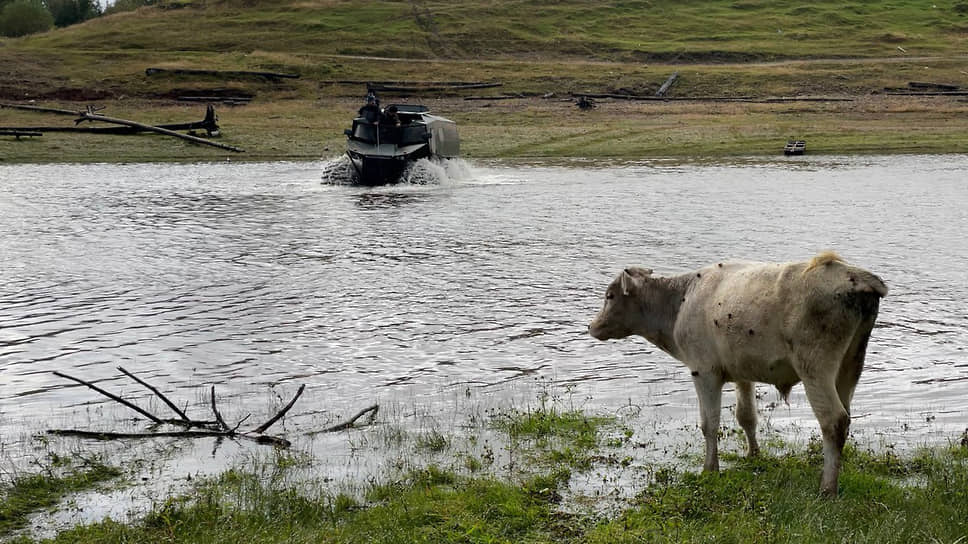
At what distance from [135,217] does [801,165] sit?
23.4 metres

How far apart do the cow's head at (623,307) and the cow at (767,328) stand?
0.01m

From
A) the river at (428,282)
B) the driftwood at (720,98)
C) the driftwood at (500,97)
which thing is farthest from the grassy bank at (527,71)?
the river at (428,282)

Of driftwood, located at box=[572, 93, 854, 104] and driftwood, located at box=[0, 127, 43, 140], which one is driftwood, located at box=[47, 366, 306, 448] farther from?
driftwood, located at box=[572, 93, 854, 104]

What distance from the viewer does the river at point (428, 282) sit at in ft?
39.9

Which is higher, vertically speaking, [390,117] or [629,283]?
[390,117]

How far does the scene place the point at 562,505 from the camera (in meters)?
8.17

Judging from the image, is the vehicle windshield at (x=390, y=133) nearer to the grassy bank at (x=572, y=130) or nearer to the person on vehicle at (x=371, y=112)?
the person on vehicle at (x=371, y=112)

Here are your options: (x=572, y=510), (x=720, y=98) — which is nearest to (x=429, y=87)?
(x=720, y=98)

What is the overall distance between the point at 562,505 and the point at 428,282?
1156 cm

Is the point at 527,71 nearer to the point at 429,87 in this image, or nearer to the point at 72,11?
the point at 429,87

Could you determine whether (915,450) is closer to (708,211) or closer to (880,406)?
(880,406)

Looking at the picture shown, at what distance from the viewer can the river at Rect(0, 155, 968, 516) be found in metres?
12.2

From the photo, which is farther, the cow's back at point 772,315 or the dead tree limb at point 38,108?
the dead tree limb at point 38,108

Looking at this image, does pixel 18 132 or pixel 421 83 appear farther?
pixel 421 83
